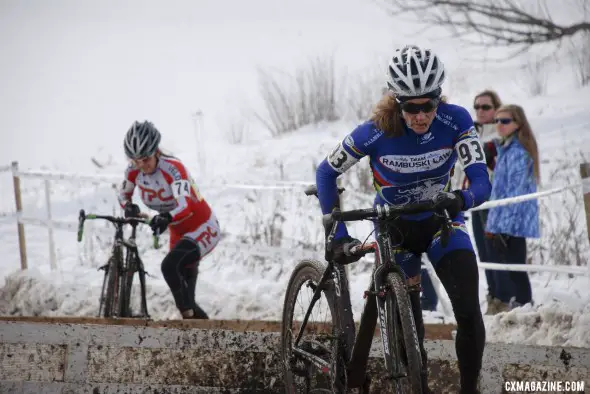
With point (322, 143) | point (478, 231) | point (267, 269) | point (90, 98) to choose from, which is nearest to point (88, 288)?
point (267, 269)

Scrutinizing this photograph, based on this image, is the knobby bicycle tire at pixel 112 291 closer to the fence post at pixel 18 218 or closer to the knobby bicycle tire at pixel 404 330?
the fence post at pixel 18 218

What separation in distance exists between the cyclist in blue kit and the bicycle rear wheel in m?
0.38

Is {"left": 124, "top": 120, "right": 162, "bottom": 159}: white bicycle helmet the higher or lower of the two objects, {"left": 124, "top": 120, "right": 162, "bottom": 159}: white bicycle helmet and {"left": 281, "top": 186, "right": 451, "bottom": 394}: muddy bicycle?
the higher

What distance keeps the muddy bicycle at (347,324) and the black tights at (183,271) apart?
252 centimetres

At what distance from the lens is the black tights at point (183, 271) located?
765 cm

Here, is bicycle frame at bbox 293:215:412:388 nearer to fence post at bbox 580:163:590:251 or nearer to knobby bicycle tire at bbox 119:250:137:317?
fence post at bbox 580:163:590:251

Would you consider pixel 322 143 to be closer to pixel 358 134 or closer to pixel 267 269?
pixel 267 269

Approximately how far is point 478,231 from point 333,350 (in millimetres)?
4377

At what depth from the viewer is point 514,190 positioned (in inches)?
320

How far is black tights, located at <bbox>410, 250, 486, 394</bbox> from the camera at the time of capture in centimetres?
438

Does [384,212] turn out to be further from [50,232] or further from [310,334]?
[50,232]

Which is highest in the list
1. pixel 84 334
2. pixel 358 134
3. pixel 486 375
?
pixel 358 134

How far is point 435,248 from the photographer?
470 centimetres

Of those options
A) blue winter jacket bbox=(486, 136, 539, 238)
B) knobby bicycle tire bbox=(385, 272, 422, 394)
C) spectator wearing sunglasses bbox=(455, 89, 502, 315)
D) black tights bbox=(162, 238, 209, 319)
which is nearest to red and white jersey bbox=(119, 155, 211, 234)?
black tights bbox=(162, 238, 209, 319)
